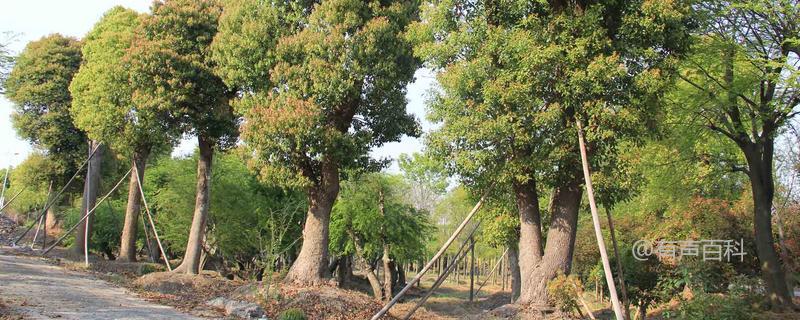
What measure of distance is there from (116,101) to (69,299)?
7.40m

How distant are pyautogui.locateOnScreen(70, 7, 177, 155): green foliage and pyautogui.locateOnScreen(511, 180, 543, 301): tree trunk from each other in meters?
10.1

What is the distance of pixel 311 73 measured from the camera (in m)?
12.0

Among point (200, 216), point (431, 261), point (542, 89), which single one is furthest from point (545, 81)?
point (200, 216)

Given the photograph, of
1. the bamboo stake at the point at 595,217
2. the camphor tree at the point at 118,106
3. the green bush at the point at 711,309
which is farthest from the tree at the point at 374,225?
the bamboo stake at the point at 595,217

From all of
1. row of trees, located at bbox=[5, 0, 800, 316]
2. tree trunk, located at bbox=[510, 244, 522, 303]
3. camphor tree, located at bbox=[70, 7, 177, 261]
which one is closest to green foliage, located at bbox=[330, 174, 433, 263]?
tree trunk, located at bbox=[510, 244, 522, 303]

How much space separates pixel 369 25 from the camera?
12.1 metres

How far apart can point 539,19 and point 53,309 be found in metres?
9.45

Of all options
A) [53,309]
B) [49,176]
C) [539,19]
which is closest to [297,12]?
[539,19]

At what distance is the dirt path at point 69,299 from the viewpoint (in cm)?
945

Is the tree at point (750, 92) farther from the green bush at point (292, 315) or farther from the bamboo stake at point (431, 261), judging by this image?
the green bush at point (292, 315)

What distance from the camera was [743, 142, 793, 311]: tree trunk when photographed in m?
13.5

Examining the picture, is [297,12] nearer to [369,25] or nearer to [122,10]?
[369,25]

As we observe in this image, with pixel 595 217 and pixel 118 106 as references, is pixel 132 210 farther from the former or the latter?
pixel 595 217

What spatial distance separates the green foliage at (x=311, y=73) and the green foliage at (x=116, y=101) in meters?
3.71
